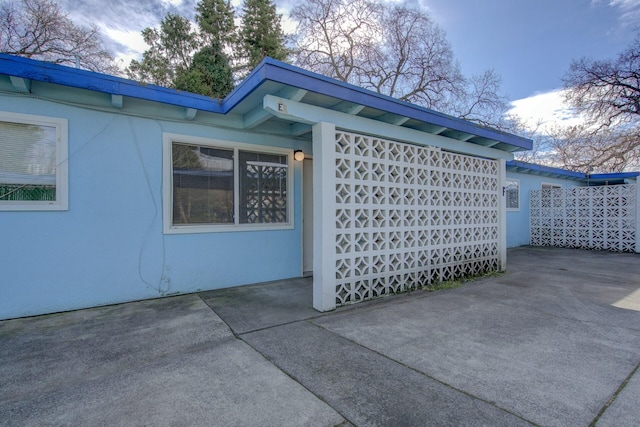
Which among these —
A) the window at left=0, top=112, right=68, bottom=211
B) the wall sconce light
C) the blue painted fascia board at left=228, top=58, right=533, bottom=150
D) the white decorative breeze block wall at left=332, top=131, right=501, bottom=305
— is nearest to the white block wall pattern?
the white decorative breeze block wall at left=332, top=131, right=501, bottom=305

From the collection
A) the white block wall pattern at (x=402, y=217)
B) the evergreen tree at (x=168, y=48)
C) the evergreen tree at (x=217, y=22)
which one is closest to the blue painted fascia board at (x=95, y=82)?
the white block wall pattern at (x=402, y=217)

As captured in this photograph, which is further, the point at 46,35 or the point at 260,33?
the point at 260,33

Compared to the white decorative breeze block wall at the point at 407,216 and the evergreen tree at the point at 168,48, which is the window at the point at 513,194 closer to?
the white decorative breeze block wall at the point at 407,216

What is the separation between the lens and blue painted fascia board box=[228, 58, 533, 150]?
10.5 ft

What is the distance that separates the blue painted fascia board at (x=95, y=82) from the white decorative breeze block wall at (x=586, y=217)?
1127cm

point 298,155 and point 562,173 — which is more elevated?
point 562,173

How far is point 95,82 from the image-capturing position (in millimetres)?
3533

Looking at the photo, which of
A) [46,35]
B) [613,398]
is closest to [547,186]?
[613,398]

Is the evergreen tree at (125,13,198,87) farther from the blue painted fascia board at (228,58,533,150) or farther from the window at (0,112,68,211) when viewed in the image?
the blue painted fascia board at (228,58,533,150)

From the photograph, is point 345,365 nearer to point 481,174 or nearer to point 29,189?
point 29,189

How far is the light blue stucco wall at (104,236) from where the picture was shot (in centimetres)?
357

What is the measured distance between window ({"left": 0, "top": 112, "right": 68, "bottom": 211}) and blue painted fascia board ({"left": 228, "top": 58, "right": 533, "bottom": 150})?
2092 millimetres

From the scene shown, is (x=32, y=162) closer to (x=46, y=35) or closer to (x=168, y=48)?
(x=46, y=35)

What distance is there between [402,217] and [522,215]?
822 centimetres
